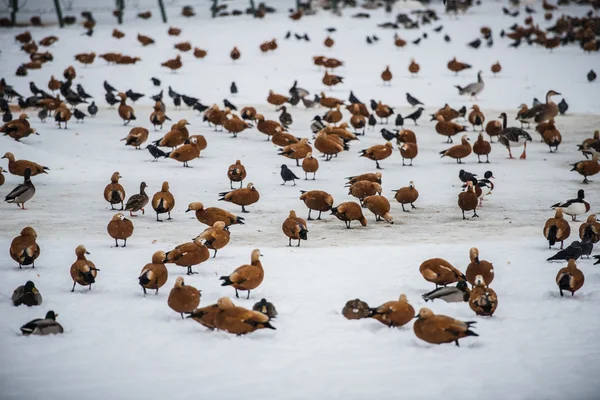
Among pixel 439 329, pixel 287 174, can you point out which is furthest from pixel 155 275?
pixel 287 174

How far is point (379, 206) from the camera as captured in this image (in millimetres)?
10836

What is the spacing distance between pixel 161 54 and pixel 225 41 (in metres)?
3.37

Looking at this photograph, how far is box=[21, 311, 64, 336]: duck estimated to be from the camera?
6.63 metres

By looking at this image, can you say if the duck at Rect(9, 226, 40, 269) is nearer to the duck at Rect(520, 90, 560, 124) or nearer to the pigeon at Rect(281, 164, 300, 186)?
the pigeon at Rect(281, 164, 300, 186)

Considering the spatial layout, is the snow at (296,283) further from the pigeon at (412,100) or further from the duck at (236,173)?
the pigeon at (412,100)

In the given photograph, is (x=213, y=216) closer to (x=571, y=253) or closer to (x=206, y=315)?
(x=206, y=315)

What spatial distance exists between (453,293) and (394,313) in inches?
Answer: 38.0

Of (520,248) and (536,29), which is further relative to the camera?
(536,29)

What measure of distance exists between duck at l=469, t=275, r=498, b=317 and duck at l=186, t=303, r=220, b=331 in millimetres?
2640

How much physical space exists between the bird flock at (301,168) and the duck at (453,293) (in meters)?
0.01

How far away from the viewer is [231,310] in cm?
666

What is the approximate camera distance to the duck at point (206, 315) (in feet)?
22.2

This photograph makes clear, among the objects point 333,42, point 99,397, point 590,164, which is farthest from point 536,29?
point 99,397

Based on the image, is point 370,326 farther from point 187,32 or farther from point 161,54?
point 187,32
